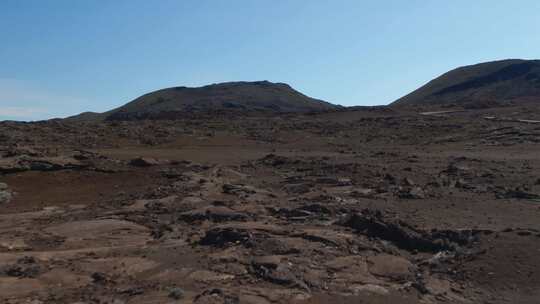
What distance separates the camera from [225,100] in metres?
67.4

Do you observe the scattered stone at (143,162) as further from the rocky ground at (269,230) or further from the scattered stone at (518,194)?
the scattered stone at (518,194)

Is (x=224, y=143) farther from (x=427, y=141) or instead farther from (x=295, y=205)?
(x=295, y=205)

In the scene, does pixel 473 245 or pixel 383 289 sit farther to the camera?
pixel 473 245

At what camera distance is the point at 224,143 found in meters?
29.0

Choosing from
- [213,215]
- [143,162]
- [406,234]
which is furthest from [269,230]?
[143,162]

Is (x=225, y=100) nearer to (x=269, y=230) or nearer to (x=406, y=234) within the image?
(x=269, y=230)

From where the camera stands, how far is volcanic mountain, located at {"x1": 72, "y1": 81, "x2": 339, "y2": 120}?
64.7 meters

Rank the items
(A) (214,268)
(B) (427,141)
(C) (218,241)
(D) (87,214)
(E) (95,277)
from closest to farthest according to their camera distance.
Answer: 1. (E) (95,277)
2. (A) (214,268)
3. (C) (218,241)
4. (D) (87,214)
5. (B) (427,141)

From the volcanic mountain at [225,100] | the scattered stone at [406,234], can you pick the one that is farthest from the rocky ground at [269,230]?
the volcanic mountain at [225,100]

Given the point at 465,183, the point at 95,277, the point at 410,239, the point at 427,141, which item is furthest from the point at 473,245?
the point at 427,141

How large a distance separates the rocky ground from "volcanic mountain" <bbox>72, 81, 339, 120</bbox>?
44.6 m

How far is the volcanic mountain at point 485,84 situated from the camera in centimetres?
6406

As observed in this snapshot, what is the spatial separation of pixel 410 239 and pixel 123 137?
849 inches

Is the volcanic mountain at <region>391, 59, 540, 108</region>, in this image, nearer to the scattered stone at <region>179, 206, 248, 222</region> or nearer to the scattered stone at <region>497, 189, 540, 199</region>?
the scattered stone at <region>497, 189, 540, 199</region>
